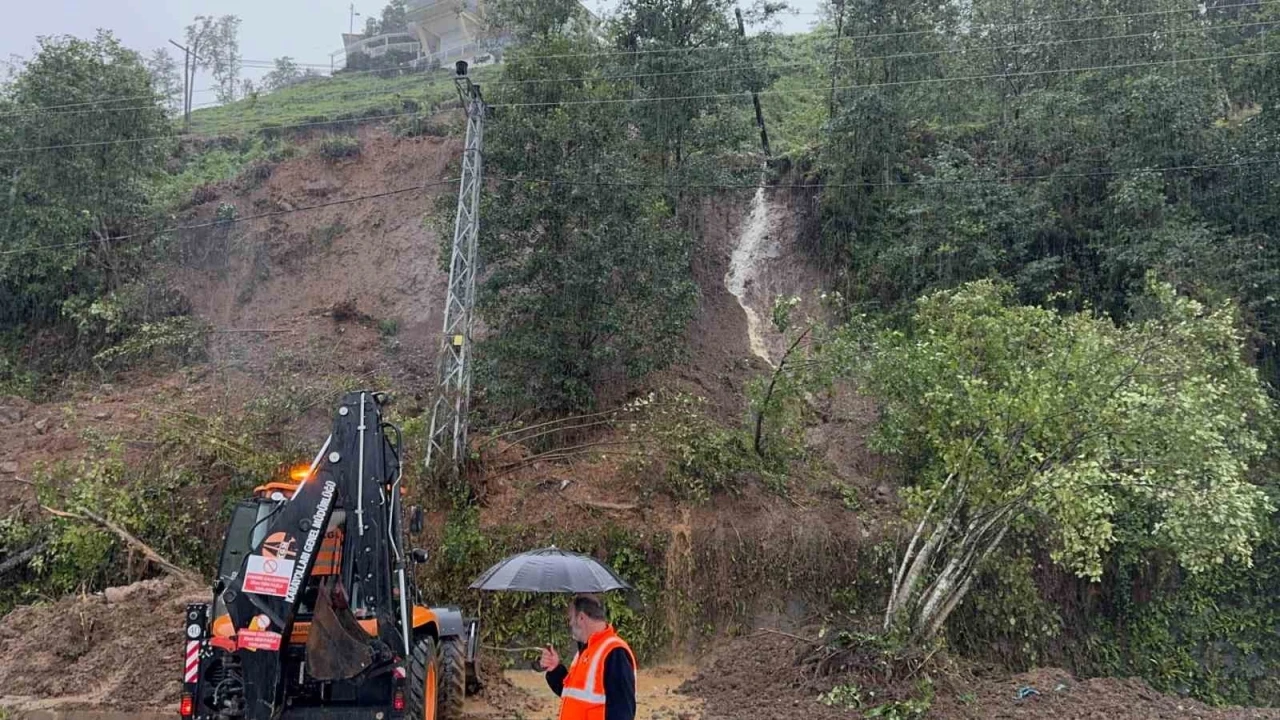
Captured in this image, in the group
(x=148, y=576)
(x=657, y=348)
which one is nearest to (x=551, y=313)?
(x=657, y=348)

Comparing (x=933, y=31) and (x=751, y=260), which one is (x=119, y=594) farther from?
(x=933, y=31)

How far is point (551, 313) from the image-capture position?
1603 cm

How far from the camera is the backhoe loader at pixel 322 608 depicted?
6.16 m

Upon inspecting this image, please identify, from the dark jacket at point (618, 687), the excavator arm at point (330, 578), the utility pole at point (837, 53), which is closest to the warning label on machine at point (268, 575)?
the excavator arm at point (330, 578)

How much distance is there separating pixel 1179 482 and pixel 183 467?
13.9m

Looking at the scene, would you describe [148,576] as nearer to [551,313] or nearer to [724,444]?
[551,313]

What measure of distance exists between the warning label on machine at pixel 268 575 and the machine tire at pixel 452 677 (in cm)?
284

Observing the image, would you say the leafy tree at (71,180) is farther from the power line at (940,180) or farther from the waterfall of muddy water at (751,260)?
the waterfall of muddy water at (751,260)

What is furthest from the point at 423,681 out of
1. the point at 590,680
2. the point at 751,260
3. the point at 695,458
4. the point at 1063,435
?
the point at 751,260

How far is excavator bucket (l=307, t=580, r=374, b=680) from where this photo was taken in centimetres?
625

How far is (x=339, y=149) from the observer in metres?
27.0

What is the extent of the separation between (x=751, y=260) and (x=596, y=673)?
775 inches

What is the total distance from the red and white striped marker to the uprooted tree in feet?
24.7

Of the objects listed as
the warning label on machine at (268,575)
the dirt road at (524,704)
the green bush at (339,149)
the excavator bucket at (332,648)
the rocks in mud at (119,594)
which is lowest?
the dirt road at (524,704)
